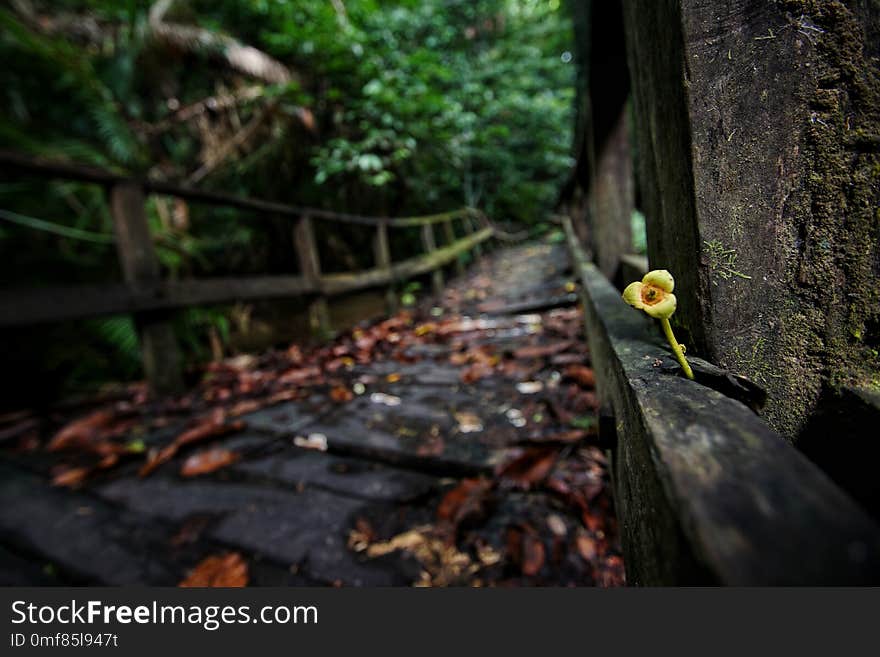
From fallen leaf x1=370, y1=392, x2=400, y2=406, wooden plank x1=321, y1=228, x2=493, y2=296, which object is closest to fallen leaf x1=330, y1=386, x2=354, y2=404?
fallen leaf x1=370, y1=392, x2=400, y2=406

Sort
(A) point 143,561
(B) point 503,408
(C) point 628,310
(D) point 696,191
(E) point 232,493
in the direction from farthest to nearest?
(B) point 503,408
(E) point 232,493
(C) point 628,310
(A) point 143,561
(D) point 696,191

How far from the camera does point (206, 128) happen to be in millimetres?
6285

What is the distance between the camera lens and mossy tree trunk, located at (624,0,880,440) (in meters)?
0.53

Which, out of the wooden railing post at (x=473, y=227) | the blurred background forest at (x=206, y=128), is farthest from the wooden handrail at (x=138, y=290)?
the wooden railing post at (x=473, y=227)

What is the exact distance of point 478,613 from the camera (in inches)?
17.8

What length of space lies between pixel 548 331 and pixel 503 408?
1.19 metres

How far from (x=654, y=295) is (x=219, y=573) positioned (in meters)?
1.20

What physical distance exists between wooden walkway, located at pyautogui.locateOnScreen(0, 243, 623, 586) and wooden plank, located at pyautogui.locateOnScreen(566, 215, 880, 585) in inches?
24.0

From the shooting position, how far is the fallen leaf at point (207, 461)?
5.17ft

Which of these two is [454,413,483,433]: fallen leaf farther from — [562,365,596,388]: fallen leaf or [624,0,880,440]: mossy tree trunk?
[624,0,880,440]: mossy tree trunk

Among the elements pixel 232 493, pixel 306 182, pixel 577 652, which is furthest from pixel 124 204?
pixel 306 182

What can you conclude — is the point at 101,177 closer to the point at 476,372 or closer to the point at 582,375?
the point at 476,372

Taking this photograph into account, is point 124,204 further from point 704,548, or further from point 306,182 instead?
point 306,182

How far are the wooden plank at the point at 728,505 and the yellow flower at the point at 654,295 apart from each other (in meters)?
0.10
